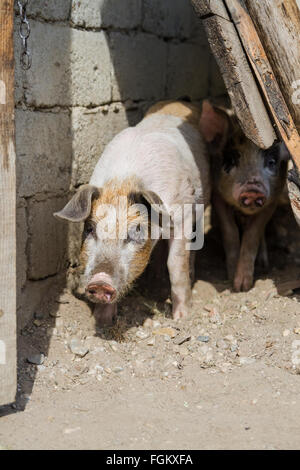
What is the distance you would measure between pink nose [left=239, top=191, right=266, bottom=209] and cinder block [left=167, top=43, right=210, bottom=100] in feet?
5.48

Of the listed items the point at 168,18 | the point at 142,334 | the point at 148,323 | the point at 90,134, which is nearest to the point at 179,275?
the point at 148,323

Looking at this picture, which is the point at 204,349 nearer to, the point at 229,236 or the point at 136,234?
the point at 136,234

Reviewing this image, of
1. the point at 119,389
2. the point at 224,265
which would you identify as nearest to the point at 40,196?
the point at 119,389

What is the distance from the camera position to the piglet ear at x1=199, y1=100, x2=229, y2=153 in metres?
5.11

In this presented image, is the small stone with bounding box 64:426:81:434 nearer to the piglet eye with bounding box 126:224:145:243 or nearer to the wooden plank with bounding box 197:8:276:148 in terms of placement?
the piglet eye with bounding box 126:224:145:243

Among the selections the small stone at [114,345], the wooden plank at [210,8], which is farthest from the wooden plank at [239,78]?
the small stone at [114,345]

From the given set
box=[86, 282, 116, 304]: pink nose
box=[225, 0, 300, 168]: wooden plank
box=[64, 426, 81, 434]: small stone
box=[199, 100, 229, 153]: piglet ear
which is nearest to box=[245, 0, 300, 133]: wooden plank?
box=[225, 0, 300, 168]: wooden plank

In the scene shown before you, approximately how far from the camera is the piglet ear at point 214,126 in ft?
16.8

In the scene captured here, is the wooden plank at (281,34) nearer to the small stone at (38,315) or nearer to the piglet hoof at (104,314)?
the piglet hoof at (104,314)

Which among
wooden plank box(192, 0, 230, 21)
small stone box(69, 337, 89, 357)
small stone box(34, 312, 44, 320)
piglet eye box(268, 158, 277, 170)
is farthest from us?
piglet eye box(268, 158, 277, 170)

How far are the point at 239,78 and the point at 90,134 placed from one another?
4.63 ft

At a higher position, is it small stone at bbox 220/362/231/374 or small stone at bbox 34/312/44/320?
small stone at bbox 34/312/44/320

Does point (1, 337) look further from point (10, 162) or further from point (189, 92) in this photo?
point (189, 92)

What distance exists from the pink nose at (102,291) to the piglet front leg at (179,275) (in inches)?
33.8
